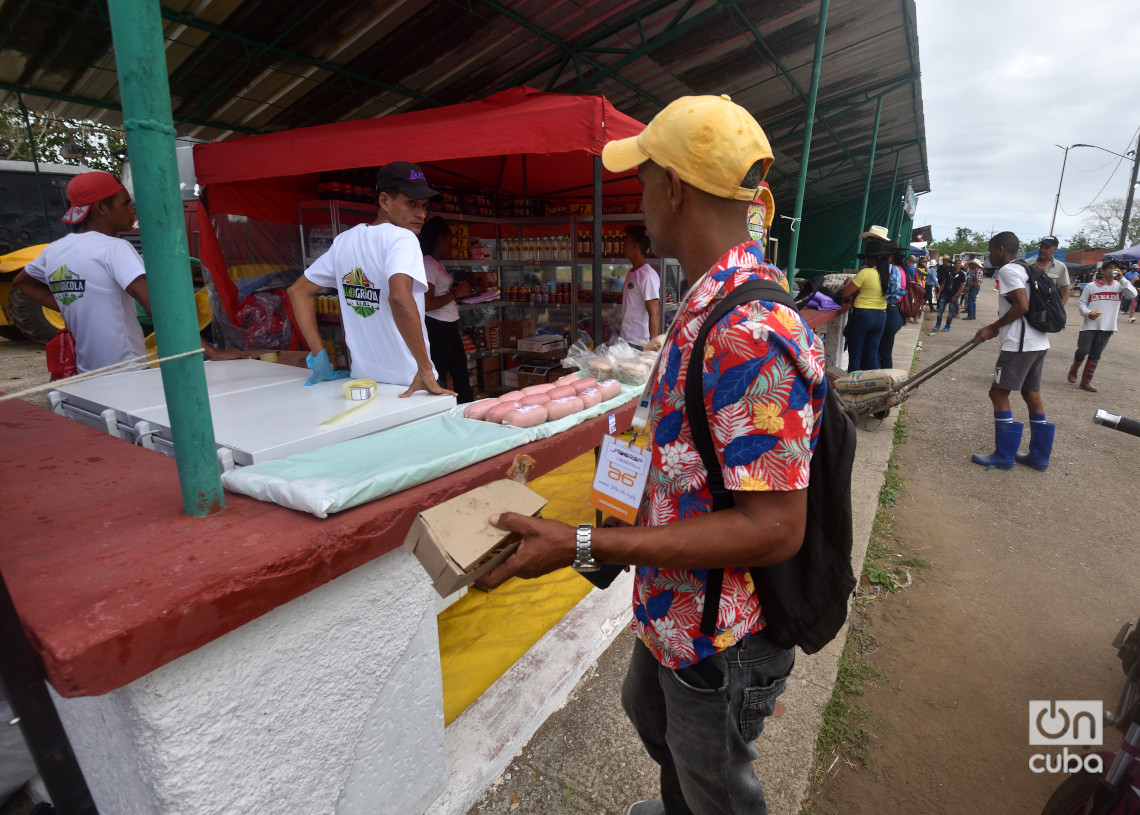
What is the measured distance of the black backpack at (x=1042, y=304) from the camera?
15.7 feet

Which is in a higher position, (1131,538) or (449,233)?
(449,233)

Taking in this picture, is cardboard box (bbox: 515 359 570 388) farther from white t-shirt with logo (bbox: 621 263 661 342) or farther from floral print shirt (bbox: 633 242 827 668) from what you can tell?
floral print shirt (bbox: 633 242 827 668)

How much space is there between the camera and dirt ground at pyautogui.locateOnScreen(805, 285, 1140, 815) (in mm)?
2273

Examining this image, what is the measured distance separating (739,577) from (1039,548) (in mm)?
4298

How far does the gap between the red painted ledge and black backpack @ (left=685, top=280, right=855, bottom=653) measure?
33.8 inches

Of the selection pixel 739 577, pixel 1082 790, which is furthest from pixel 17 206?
pixel 1082 790

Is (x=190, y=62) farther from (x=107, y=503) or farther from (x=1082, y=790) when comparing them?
A: (x=1082, y=790)

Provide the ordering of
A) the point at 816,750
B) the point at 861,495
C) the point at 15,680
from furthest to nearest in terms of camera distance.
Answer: the point at 861,495, the point at 816,750, the point at 15,680

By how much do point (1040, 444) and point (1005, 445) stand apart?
283mm

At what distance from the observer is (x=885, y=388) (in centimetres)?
590

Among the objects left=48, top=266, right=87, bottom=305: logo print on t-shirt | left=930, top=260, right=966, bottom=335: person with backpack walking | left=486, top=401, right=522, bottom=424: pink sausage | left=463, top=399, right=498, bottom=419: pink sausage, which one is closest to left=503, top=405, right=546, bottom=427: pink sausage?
left=486, top=401, right=522, bottom=424: pink sausage

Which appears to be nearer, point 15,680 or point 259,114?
point 15,680

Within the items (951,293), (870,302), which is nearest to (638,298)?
(870,302)

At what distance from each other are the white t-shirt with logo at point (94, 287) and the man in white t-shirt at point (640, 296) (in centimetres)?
346
